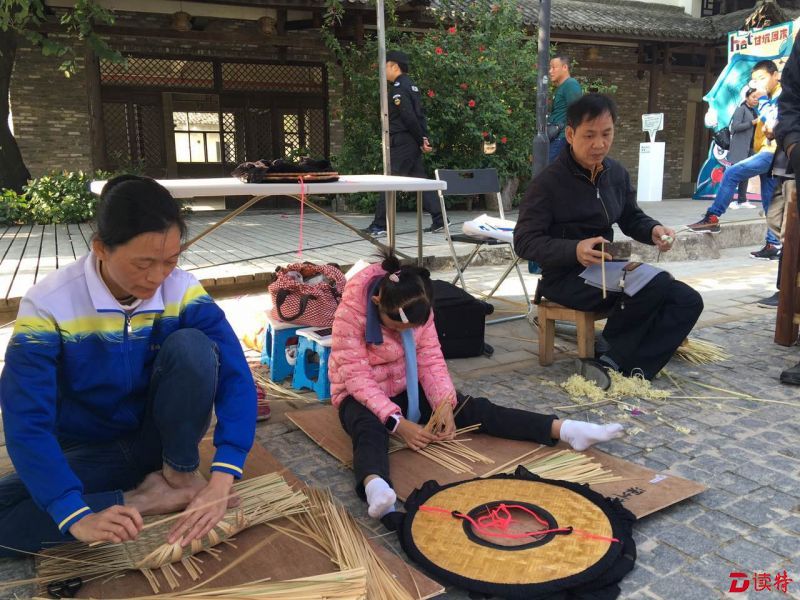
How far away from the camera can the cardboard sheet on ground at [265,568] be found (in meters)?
1.69

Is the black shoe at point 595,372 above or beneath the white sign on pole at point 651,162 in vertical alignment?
beneath

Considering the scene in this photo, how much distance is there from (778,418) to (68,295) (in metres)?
2.73

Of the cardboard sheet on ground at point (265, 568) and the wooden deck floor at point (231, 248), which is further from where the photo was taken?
the wooden deck floor at point (231, 248)

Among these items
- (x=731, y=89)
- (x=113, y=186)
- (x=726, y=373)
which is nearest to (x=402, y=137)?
(x=726, y=373)

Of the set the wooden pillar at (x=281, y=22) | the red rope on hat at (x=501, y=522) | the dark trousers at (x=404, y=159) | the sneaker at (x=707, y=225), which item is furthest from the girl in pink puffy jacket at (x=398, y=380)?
the wooden pillar at (x=281, y=22)

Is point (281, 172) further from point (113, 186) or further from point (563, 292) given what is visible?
point (113, 186)

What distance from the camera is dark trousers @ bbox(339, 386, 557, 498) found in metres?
2.23

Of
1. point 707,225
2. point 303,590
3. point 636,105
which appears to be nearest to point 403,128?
point 707,225

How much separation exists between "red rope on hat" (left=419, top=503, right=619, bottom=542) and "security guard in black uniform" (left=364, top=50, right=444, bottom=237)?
5.51 meters

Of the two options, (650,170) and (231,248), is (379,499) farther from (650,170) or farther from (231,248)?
(650,170)

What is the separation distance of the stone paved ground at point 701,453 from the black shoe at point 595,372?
0.14 meters

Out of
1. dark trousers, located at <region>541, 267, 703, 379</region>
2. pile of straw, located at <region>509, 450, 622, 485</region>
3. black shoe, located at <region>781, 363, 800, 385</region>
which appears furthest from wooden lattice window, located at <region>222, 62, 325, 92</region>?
pile of straw, located at <region>509, 450, 622, 485</region>

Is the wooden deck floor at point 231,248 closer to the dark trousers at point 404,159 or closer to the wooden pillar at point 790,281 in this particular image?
the dark trousers at point 404,159

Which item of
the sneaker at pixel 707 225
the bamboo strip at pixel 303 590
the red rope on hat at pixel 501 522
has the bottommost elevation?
the red rope on hat at pixel 501 522
